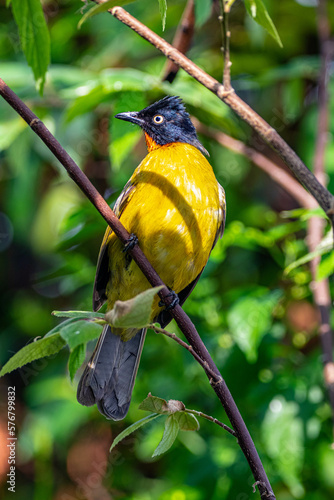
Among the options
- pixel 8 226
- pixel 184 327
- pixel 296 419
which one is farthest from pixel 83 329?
pixel 8 226

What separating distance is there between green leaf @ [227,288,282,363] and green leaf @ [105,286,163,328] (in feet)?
5.75

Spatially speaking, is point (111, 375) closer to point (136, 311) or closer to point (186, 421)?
point (186, 421)

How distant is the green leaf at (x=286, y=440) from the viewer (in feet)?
10.9

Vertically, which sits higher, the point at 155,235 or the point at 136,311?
the point at 136,311

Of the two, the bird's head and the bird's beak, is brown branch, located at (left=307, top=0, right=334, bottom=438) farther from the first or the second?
the bird's beak

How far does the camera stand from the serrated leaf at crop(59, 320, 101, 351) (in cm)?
136

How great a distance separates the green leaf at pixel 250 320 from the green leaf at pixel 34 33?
1688 millimetres

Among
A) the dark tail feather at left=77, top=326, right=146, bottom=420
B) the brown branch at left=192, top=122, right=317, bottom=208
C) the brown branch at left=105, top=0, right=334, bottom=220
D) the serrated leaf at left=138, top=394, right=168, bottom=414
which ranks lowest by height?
the dark tail feather at left=77, top=326, right=146, bottom=420

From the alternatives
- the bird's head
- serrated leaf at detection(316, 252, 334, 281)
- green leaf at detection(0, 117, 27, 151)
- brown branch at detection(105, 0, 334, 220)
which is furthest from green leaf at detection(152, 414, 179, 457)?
green leaf at detection(0, 117, 27, 151)

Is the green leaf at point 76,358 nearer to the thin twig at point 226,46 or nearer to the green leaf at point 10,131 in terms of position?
the thin twig at point 226,46

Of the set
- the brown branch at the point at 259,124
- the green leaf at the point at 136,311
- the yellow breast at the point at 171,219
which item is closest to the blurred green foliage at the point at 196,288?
the yellow breast at the point at 171,219

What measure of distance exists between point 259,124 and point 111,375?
77.6 inches

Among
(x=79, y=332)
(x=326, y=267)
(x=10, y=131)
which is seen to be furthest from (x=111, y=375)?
(x=79, y=332)

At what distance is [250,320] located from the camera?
3.18m
